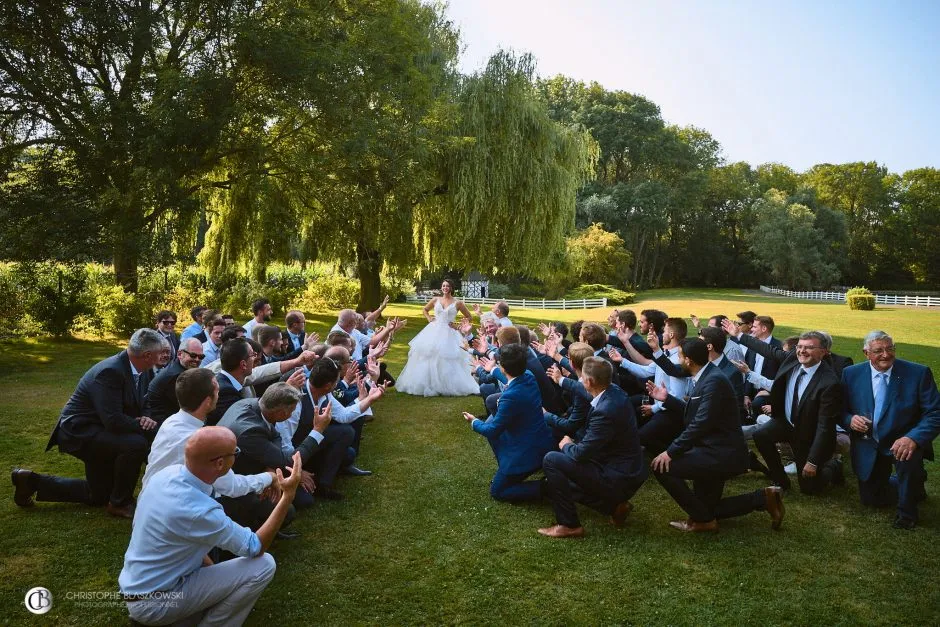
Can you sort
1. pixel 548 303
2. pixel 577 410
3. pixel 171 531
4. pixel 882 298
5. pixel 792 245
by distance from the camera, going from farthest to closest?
pixel 792 245, pixel 882 298, pixel 548 303, pixel 577 410, pixel 171 531

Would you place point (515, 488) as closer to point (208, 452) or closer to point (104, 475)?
point (208, 452)

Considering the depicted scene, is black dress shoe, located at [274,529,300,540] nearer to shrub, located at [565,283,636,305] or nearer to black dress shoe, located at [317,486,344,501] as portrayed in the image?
black dress shoe, located at [317,486,344,501]

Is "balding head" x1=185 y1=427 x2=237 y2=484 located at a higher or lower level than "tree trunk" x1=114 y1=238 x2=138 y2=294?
lower

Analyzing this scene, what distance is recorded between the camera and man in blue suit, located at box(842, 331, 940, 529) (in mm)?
5387

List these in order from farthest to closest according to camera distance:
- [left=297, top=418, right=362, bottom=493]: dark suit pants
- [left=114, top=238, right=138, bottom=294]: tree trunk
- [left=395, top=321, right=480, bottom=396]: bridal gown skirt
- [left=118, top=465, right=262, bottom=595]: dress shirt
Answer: [left=114, top=238, right=138, bottom=294]: tree trunk → [left=395, top=321, right=480, bottom=396]: bridal gown skirt → [left=297, top=418, right=362, bottom=493]: dark suit pants → [left=118, top=465, right=262, bottom=595]: dress shirt

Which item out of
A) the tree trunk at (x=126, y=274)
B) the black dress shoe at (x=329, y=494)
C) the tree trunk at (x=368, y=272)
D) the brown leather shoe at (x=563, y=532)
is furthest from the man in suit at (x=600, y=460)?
the tree trunk at (x=368, y=272)

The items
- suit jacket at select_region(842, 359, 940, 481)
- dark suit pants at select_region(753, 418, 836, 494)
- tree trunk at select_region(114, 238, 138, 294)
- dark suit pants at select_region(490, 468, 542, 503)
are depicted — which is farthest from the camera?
tree trunk at select_region(114, 238, 138, 294)

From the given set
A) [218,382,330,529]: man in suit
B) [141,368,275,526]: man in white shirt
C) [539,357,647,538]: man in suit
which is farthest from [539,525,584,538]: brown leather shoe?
[141,368,275,526]: man in white shirt

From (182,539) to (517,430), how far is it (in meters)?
3.35

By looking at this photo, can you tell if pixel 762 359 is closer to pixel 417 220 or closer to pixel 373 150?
pixel 373 150

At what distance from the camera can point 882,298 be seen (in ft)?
157

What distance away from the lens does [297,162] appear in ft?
56.4

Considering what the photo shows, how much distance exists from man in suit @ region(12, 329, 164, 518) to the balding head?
8.30 feet

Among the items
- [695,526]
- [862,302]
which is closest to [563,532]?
[695,526]
